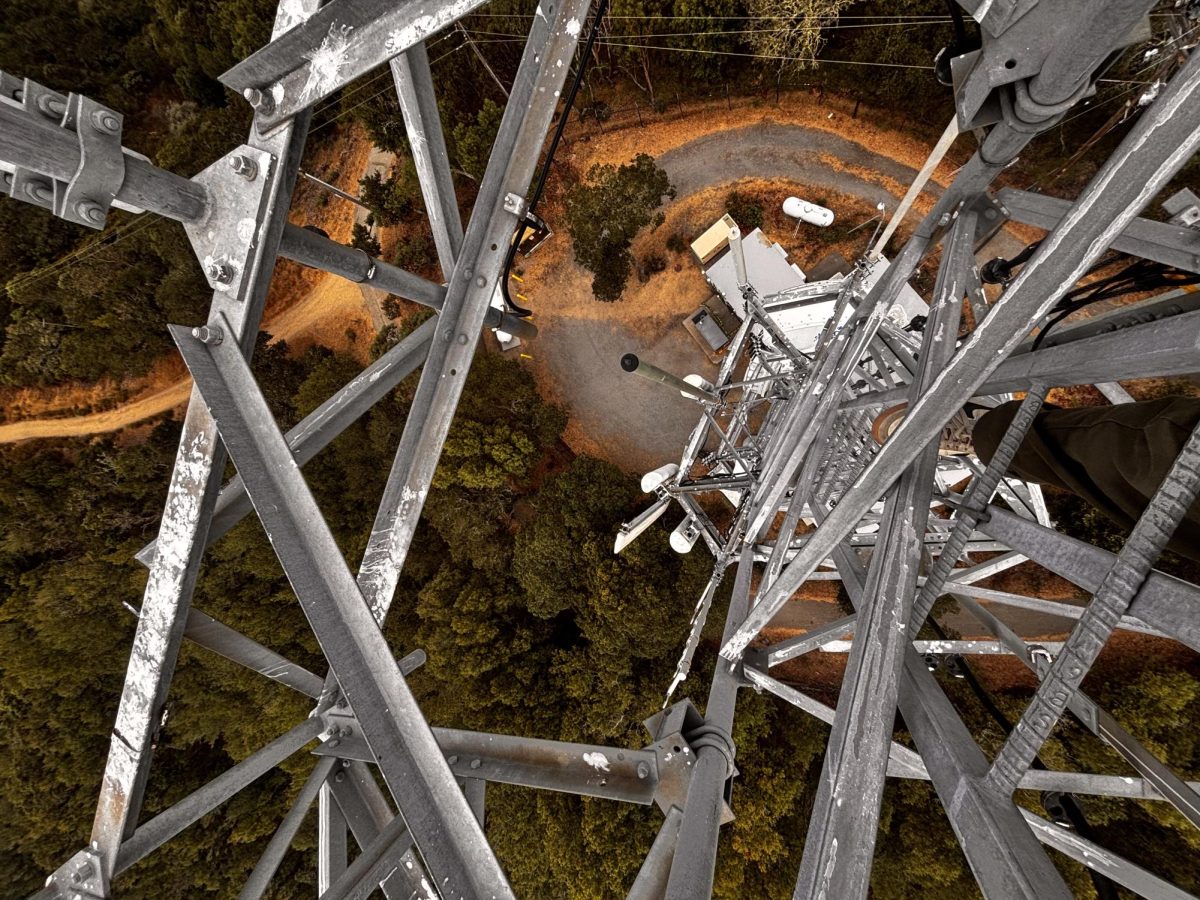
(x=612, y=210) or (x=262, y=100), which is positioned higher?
(x=612, y=210)

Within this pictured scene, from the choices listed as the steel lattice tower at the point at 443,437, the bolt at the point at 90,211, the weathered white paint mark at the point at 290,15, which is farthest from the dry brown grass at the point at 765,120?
the bolt at the point at 90,211

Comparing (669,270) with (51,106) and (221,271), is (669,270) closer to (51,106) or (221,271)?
(221,271)

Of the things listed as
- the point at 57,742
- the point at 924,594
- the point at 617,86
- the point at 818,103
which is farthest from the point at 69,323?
the point at 818,103

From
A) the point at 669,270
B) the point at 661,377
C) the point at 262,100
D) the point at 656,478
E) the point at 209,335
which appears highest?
the point at 669,270

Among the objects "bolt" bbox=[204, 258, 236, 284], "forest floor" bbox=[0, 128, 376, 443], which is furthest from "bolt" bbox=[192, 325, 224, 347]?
"forest floor" bbox=[0, 128, 376, 443]

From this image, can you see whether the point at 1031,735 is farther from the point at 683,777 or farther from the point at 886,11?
the point at 886,11

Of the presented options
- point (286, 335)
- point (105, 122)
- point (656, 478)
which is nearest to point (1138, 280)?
point (105, 122)

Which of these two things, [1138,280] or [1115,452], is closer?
[1115,452]

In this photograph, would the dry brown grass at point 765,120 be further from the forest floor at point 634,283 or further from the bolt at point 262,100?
the bolt at point 262,100
